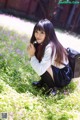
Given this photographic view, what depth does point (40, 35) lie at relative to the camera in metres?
5.24

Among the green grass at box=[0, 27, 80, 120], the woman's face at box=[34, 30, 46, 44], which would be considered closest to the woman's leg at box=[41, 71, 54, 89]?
the green grass at box=[0, 27, 80, 120]

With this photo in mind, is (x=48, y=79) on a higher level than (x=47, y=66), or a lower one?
lower

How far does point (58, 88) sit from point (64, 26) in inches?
657

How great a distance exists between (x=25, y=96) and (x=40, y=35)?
1.04 m

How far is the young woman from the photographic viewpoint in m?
5.24

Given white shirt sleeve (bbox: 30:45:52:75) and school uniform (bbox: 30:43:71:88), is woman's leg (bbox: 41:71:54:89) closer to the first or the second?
school uniform (bbox: 30:43:71:88)

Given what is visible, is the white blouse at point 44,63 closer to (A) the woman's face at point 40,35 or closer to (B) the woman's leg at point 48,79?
(A) the woman's face at point 40,35

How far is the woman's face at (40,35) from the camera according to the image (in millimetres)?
5211

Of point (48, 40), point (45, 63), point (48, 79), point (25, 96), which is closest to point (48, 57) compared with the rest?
point (45, 63)

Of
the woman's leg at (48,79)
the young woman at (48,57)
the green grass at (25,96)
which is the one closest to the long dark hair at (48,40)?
the young woman at (48,57)

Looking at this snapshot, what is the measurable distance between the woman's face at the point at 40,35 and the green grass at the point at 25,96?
34.4 inches

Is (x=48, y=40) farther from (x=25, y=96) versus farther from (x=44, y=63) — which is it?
(x=25, y=96)

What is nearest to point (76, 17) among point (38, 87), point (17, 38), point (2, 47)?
point (17, 38)

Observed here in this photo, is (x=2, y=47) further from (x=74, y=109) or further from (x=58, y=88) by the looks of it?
(x=74, y=109)
